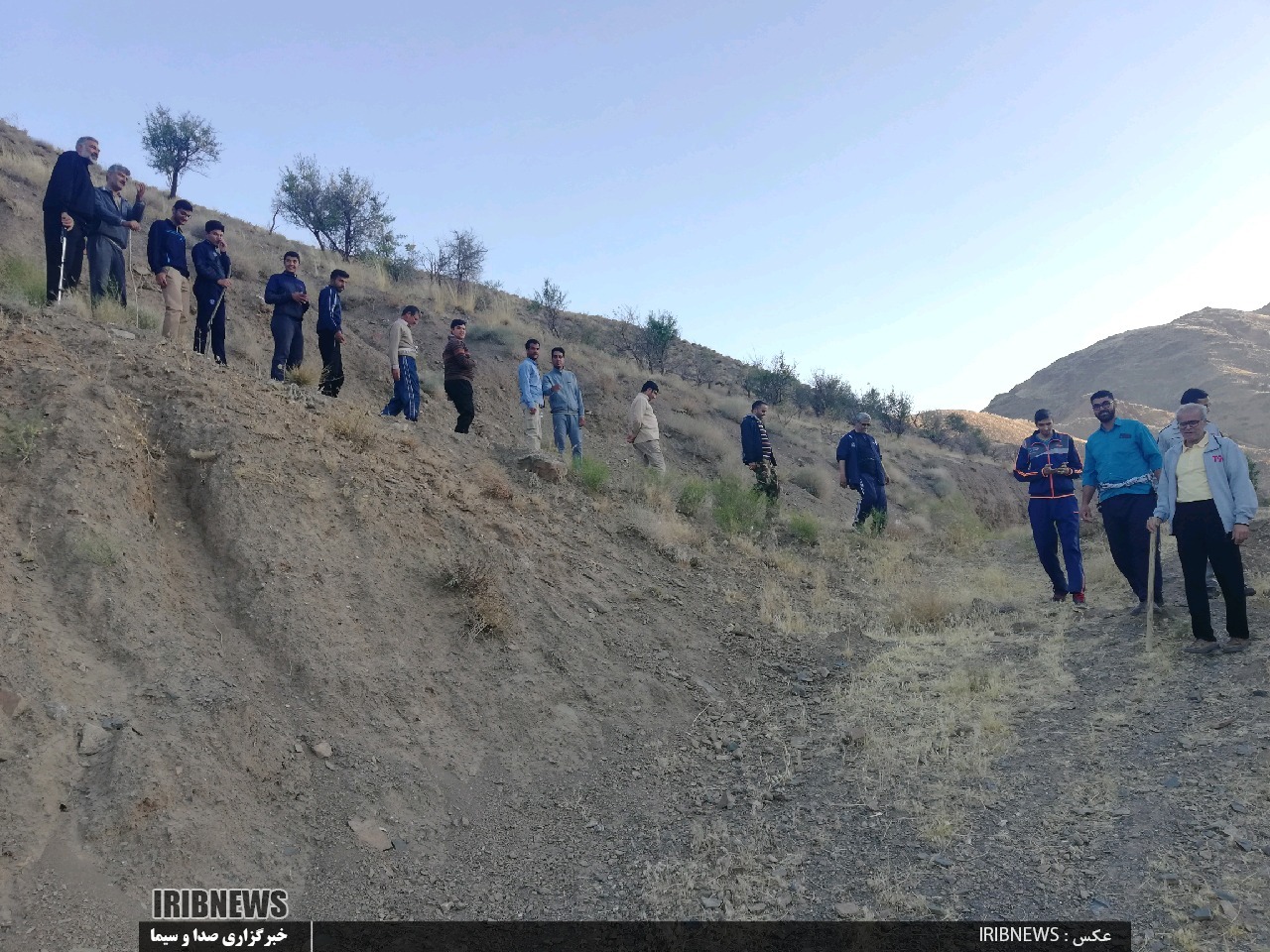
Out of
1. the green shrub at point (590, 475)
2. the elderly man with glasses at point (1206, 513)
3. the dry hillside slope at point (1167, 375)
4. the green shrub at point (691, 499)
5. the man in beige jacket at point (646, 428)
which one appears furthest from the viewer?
the dry hillside slope at point (1167, 375)

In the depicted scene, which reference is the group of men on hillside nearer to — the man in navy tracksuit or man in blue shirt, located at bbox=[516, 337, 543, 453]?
the man in navy tracksuit

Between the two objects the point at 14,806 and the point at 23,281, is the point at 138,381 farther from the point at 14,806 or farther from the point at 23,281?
the point at 14,806

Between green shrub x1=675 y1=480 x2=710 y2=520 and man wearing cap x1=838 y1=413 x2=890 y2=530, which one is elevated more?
man wearing cap x1=838 y1=413 x2=890 y2=530

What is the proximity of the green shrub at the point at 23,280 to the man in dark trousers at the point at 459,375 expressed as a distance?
399cm

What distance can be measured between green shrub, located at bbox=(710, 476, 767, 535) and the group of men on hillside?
349 centimetres

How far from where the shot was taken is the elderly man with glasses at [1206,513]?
5645 mm

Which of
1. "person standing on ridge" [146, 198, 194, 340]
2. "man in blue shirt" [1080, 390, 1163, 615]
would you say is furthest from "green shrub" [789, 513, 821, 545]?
"person standing on ridge" [146, 198, 194, 340]

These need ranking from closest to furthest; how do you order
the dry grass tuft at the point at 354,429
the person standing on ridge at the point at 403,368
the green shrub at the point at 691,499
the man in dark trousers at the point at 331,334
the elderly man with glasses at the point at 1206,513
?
1. the elderly man with glasses at the point at 1206,513
2. the dry grass tuft at the point at 354,429
3. the man in dark trousers at the point at 331,334
4. the person standing on ridge at the point at 403,368
5. the green shrub at the point at 691,499

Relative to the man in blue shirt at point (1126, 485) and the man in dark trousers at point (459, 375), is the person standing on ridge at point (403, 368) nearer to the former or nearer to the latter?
the man in dark trousers at point (459, 375)

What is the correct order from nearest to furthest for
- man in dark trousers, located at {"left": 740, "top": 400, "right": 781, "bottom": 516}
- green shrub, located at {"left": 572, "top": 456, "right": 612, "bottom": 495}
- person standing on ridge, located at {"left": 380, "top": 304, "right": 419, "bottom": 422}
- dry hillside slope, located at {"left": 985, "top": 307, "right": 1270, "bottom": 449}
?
1. person standing on ridge, located at {"left": 380, "top": 304, "right": 419, "bottom": 422}
2. green shrub, located at {"left": 572, "top": 456, "right": 612, "bottom": 495}
3. man in dark trousers, located at {"left": 740, "top": 400, "right": 781, "bottom": 516}
4. dry hillside slope, located at {"left": 985, "top": 307, "right": 1270, "bottom": 449}

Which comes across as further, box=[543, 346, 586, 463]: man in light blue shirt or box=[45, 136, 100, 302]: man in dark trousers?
box=[543, 346, 586, 463]: man in light blue shirt

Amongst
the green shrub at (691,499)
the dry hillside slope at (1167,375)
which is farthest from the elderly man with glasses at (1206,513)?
the dry hillside slope at (1167,375)

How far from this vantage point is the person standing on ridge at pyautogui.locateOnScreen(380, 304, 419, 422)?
30.6 ft

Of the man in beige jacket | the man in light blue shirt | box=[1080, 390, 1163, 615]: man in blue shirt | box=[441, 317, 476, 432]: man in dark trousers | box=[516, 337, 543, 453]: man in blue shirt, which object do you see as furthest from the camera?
the man in beige jacket
